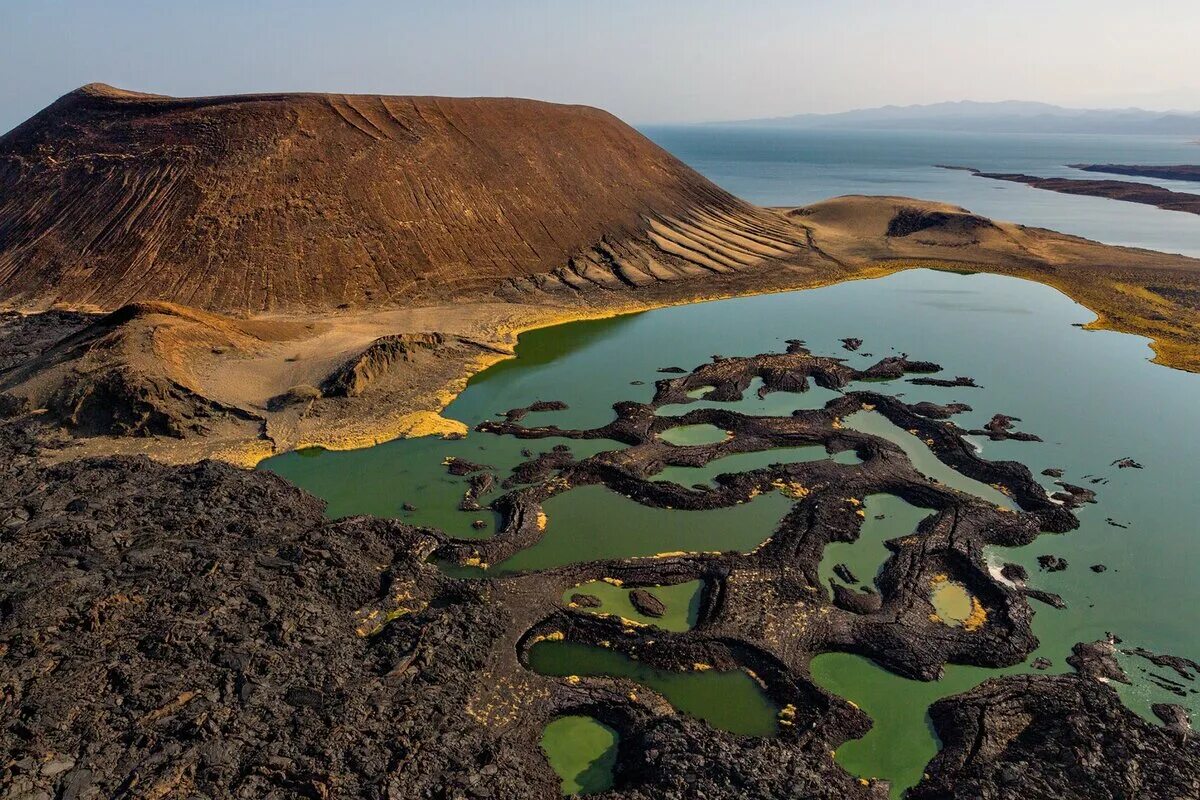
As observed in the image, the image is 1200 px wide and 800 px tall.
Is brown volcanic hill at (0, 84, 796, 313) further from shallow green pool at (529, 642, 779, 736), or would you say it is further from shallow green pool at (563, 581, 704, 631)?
shallow green pool at (529, 642, 779, 736)

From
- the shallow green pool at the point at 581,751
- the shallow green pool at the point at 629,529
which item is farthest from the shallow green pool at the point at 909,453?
the shallow green pool at the point at 581,751

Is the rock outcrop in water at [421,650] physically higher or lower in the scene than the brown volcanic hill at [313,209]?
lower

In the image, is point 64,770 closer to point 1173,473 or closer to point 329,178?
point 1173,473

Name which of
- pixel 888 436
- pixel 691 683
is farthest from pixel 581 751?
pixel 888 436

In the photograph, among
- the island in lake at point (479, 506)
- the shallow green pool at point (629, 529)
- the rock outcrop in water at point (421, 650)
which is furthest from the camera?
the shallow green pool at point (629, 529)

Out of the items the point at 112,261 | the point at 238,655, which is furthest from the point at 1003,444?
the point at 112,261

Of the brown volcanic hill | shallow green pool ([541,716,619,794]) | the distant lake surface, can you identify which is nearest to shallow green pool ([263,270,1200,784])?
shallow green pool ([541,716,619,794])

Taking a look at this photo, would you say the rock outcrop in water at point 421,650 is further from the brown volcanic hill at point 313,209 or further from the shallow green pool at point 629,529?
the brown volcanic hill at point 313,209
